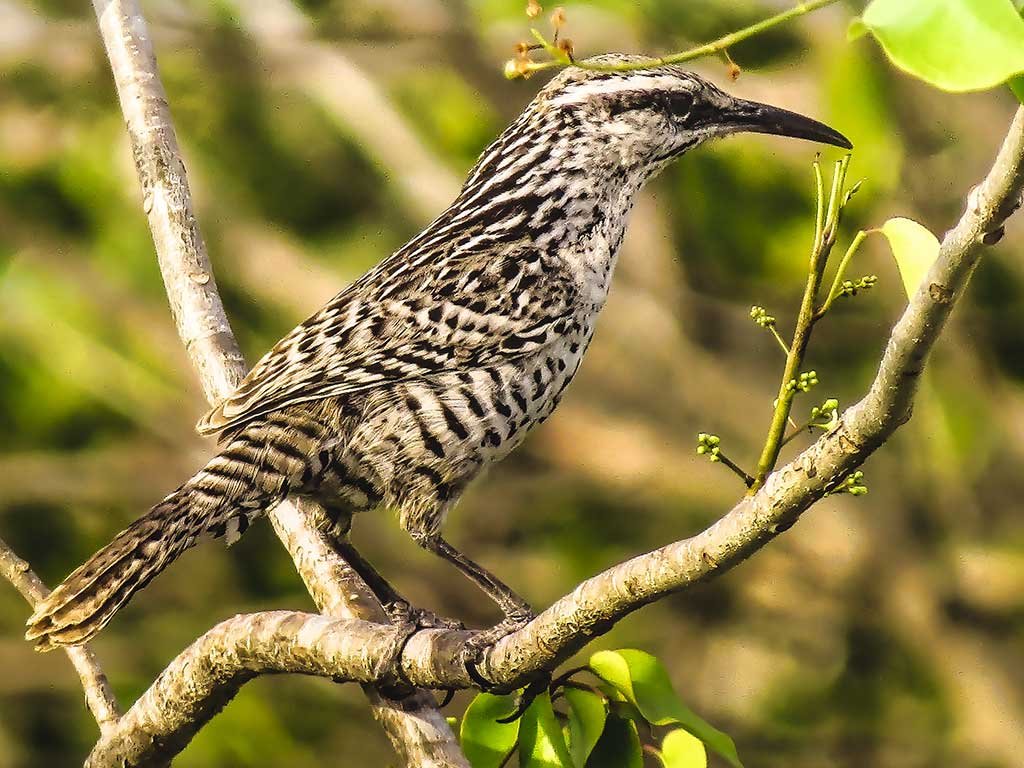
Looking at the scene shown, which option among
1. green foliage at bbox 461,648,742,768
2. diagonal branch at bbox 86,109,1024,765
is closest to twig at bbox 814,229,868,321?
diagonal branch at bbox 86,109,1024,765

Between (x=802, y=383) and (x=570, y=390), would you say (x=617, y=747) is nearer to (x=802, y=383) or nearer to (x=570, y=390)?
(x=802, y=383)

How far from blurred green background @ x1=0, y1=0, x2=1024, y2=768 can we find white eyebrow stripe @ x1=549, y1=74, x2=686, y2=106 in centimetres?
264

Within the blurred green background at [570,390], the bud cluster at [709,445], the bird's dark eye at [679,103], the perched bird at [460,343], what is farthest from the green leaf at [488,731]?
the blurred green background at [570,390]

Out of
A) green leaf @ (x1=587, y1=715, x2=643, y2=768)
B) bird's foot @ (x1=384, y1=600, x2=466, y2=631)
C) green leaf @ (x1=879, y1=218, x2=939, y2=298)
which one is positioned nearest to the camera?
green leaf @ (x1=879, y1=218, x2=939, y2=298)

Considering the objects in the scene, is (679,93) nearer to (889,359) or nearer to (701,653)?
(889,359)

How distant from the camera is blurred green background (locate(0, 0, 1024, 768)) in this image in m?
6.51

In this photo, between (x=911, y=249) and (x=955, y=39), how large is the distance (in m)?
0.50

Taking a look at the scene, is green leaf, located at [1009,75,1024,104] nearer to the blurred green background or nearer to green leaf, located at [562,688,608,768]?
green leaf, located at [562,688,608,768]

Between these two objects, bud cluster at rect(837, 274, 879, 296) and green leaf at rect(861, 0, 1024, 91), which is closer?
green leaf at rect(861, 0, 1024, 91)

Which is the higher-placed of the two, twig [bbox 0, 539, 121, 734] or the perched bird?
the perched bird

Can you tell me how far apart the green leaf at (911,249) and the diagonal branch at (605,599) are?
0.08 meters

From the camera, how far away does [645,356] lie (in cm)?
680

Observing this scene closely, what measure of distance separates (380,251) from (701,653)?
7.51 feet

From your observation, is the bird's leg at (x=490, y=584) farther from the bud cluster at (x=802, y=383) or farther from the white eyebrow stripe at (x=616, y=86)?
the bud cluster at (x=802, y=383)
